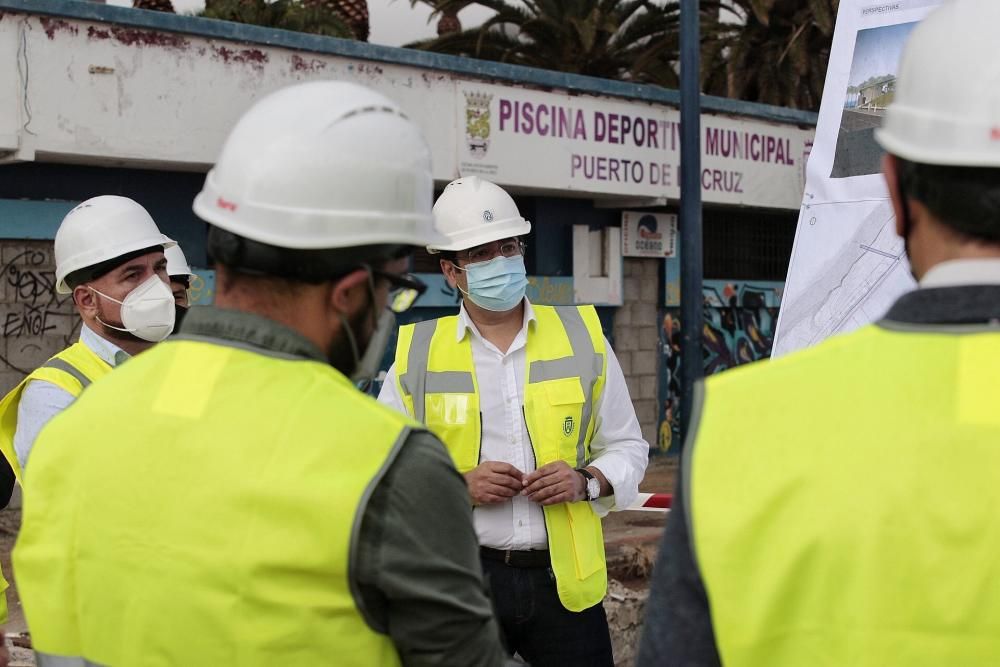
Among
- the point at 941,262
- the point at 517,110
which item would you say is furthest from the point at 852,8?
the point at 517,110

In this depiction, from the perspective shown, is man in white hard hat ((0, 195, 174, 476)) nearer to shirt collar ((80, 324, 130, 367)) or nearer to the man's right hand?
shirt collar ((80, 324, 130, 367))

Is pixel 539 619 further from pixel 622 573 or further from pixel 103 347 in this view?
pixel 622 573

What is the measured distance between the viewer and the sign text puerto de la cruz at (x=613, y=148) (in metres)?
11.4

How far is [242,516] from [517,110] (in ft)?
33.8

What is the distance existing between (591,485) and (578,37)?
14958mm

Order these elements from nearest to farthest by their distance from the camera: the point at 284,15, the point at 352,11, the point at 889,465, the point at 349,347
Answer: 1. the point at 889,465
2. the point at 349,347
3. the point at 284,15
4. the point at 352,11

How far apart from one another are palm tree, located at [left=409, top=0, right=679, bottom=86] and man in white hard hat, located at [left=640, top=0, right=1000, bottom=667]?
16.3 m

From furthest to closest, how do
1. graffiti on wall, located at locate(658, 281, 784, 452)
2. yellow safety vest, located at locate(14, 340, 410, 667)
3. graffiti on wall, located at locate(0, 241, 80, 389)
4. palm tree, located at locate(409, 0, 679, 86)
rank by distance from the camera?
palm tree, located at locate(409, 0, 679, 86)
graffiti on wall, located at locate(658, 281, 784, 452)
graffiti on wall, located at locate(0, 241, 80, 389)
yellow safety vest, located at locate(14, 340, 410, 667)

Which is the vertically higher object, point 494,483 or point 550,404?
point 550,404

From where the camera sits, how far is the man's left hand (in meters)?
3.60

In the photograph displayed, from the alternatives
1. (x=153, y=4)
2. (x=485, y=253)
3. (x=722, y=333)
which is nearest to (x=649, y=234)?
(x=722, y=333)

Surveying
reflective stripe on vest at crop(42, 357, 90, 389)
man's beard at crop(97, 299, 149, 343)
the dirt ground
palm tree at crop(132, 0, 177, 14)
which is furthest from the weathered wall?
reflective stripe on vest at crop(42, 357, 90, 389)

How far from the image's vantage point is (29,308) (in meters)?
9.59

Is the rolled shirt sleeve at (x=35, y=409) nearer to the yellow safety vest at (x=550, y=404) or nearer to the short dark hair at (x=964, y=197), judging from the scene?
the yellow safety vest at (x=550, y=404)
